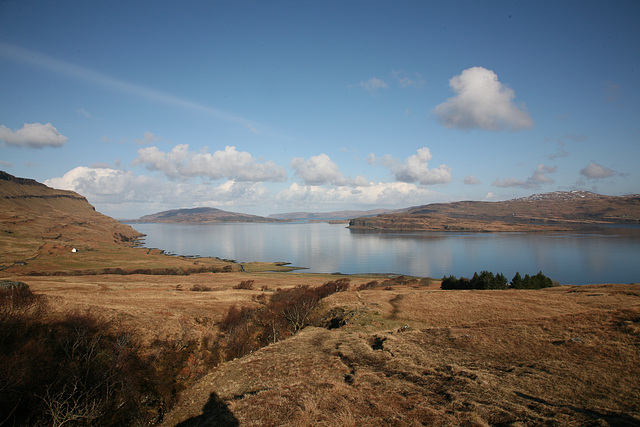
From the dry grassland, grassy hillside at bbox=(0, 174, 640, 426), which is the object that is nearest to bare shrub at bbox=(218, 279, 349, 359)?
grassy hillside at bbox=(0, 174, 640, 426)

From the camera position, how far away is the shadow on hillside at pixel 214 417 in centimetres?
1205

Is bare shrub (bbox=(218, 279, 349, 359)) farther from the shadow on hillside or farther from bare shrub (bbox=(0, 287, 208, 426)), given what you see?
the shadow on hillside

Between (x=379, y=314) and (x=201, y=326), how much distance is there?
16923mm

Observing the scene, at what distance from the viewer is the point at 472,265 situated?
93.1 m

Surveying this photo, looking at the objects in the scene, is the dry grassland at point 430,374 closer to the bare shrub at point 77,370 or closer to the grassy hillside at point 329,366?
the grassy hillside at point 329,366

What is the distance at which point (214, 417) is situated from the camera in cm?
1270

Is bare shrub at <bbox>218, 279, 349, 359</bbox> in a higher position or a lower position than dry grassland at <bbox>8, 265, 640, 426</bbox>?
lower

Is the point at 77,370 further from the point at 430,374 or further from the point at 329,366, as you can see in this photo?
the point at 430,374

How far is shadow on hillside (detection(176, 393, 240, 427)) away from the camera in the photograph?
39.5 ft

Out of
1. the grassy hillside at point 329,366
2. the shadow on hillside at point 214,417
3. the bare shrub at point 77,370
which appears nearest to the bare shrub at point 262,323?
the grassy hillside at point 329,366

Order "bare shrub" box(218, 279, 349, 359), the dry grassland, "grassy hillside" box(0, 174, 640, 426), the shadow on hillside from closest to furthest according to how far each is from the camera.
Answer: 1. the dry grassland
2. "grassy hillside" box(0, 174, 640, 426)
3. the shadow on hillside
4. "bare shrub" box(218, 279, 349, 359)

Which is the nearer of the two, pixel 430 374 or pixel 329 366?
pixel 430 374

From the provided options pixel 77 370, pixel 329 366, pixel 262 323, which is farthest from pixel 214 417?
pixel 262 323

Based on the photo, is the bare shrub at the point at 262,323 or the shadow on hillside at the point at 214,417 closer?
the shadow on hillside at the point at 214,417
